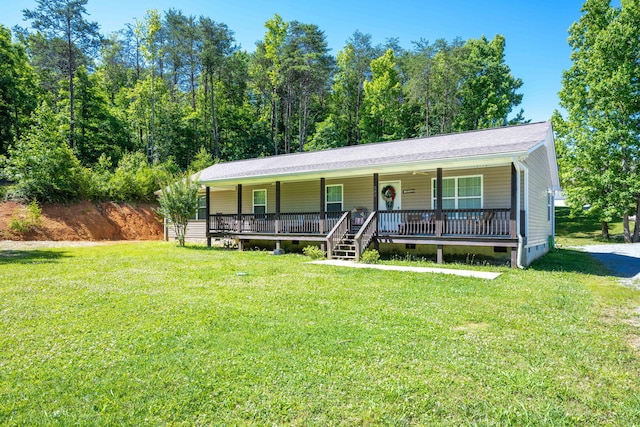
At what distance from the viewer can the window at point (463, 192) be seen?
39.6 ft

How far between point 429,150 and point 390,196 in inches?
86.1

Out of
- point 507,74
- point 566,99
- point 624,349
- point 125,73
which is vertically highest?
point 125,73

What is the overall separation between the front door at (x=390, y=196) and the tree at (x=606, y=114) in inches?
547

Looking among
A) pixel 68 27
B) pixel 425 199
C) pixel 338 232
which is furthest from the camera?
pixel 68 27

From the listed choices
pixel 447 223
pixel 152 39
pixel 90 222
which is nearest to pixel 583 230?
pixel 447 223

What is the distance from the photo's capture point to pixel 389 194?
14.0 m

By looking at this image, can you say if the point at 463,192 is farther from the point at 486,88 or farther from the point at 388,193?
the point at 486,88

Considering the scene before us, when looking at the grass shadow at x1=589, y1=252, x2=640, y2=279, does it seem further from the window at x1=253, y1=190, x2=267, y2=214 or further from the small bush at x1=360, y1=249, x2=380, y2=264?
the window at x1=253, y1=190, x2=267, y2=214

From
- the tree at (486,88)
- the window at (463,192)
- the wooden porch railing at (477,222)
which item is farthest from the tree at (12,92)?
the tree at (486,88)

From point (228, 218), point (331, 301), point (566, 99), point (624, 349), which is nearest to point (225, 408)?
point (331, 301)

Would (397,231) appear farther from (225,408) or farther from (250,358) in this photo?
(225,408)

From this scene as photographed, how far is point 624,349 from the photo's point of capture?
4133mm

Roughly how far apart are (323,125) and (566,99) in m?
19.0

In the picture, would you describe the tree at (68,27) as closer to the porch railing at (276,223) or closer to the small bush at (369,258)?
the porch railing at (276,223)
